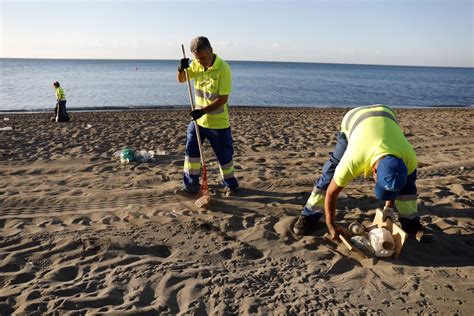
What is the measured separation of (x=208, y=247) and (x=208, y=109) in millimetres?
1670

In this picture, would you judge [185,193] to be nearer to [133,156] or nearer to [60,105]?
[133,156]

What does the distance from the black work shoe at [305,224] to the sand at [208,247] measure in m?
0.09

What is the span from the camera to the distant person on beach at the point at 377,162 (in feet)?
9.34

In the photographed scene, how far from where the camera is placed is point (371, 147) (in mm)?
3037

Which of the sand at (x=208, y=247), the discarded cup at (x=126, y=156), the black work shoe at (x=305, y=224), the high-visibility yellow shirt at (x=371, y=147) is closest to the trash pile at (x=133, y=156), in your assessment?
the discarded cup at (x=126, y=156)

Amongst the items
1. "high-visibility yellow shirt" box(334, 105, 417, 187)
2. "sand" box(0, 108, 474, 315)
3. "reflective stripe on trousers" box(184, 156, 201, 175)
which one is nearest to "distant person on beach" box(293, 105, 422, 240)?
"high-visibility yellow shirt" box(334, 105, 417, 187)

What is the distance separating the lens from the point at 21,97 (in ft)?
76.1

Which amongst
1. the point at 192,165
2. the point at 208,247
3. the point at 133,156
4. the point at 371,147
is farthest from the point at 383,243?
the point at 133,156

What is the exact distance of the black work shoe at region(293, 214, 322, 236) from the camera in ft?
13.1

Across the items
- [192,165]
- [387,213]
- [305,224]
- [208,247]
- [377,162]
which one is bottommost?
[208,247]

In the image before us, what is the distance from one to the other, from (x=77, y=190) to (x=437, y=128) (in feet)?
30.2

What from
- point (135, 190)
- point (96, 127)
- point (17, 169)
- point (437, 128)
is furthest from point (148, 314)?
point (437, 128)

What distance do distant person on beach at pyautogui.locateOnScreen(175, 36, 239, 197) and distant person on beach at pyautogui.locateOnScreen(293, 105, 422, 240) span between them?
4.67ft

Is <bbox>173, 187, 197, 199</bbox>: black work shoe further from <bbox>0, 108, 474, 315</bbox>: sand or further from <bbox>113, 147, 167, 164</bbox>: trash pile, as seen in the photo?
<bbox>113, 147, 167, 164</bbox>: trash pile
